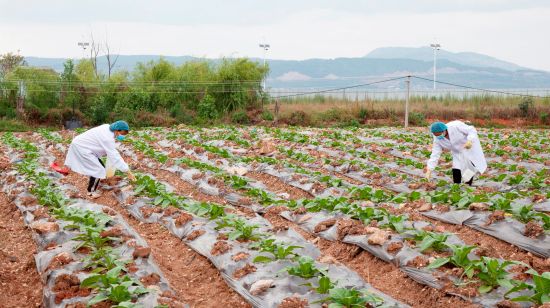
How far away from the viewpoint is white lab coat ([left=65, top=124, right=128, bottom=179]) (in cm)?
1036

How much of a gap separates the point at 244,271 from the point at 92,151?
535 centimetres

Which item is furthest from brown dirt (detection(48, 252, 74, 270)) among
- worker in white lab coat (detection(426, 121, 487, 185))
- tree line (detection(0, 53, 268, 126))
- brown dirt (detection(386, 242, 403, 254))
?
tree line (detection(0, 53, 268, 126))

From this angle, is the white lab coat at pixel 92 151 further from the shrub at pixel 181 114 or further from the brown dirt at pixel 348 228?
the shrub at pixel 181 114

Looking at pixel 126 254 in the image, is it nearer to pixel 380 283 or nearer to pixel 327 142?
pixel 380 283

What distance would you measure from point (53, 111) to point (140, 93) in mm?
3495

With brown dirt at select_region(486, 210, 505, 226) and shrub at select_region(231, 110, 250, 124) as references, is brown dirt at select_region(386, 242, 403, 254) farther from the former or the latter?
shrub at select_region(231, 110, 250, 124)

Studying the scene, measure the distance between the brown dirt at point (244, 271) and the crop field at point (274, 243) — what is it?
17 millimetres

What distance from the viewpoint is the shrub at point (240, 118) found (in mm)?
27203

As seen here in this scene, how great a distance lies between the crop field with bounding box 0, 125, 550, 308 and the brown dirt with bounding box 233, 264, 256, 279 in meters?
0.02

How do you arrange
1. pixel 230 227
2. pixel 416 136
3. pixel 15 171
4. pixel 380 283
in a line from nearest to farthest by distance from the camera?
pixel 380 283, pixel 230 227, pixel 15 171, pixel 416 136

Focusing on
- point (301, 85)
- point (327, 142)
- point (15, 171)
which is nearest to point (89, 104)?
point (327, 142)

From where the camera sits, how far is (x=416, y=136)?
64.3ft

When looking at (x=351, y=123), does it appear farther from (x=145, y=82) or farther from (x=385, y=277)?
(x=385, y=277)

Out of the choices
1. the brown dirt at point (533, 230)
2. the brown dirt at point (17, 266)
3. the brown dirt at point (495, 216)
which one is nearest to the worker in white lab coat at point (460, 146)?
the brown dirt at point (495, 216)
